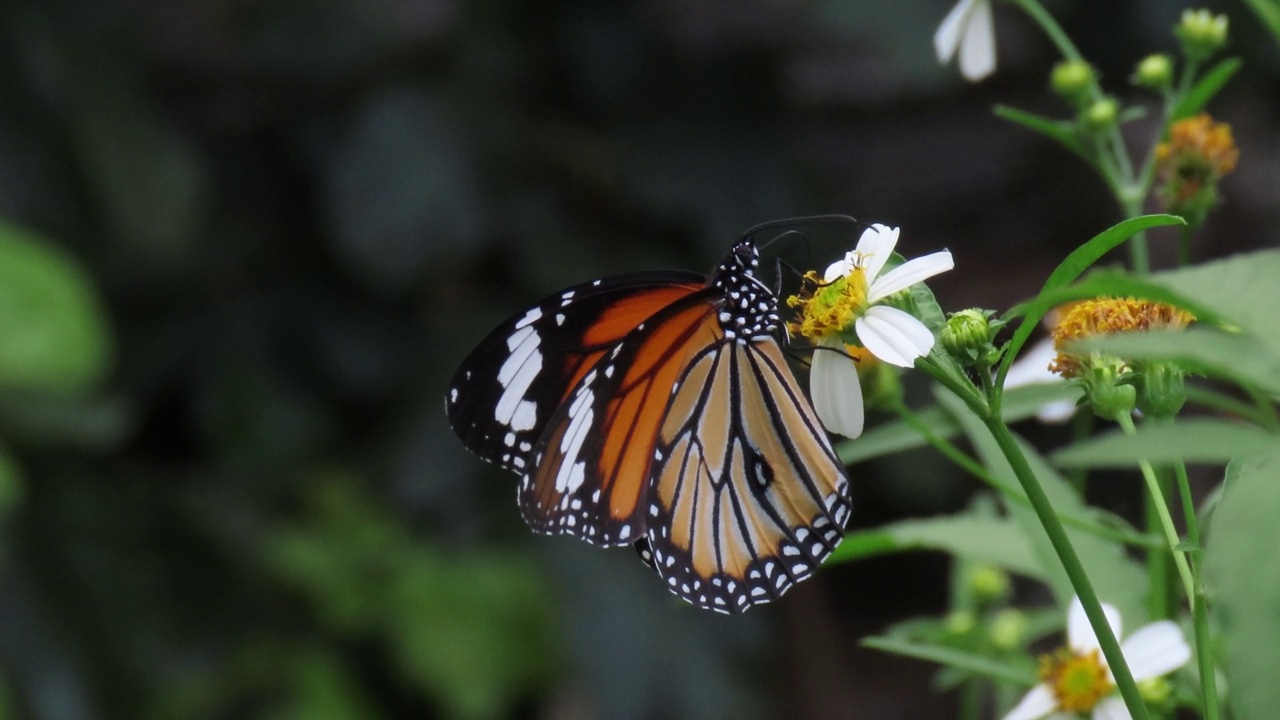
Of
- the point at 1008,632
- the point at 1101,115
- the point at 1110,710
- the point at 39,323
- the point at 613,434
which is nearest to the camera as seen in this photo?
the point at 1110,710

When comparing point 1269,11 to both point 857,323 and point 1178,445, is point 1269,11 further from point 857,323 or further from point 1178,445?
point 1178,445

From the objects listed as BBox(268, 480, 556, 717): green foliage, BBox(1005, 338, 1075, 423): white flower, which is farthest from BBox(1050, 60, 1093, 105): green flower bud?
BBox(268, 480, 556, 717): green foliage

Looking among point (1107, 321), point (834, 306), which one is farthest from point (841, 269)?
point (1107, 321)

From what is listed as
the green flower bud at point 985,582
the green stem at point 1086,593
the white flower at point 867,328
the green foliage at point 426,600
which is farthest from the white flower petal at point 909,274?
the green foliage at point 426,600

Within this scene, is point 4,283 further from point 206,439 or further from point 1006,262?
point 1006,262

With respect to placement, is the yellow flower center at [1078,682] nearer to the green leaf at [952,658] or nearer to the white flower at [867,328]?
the green leaf at [952,658]
